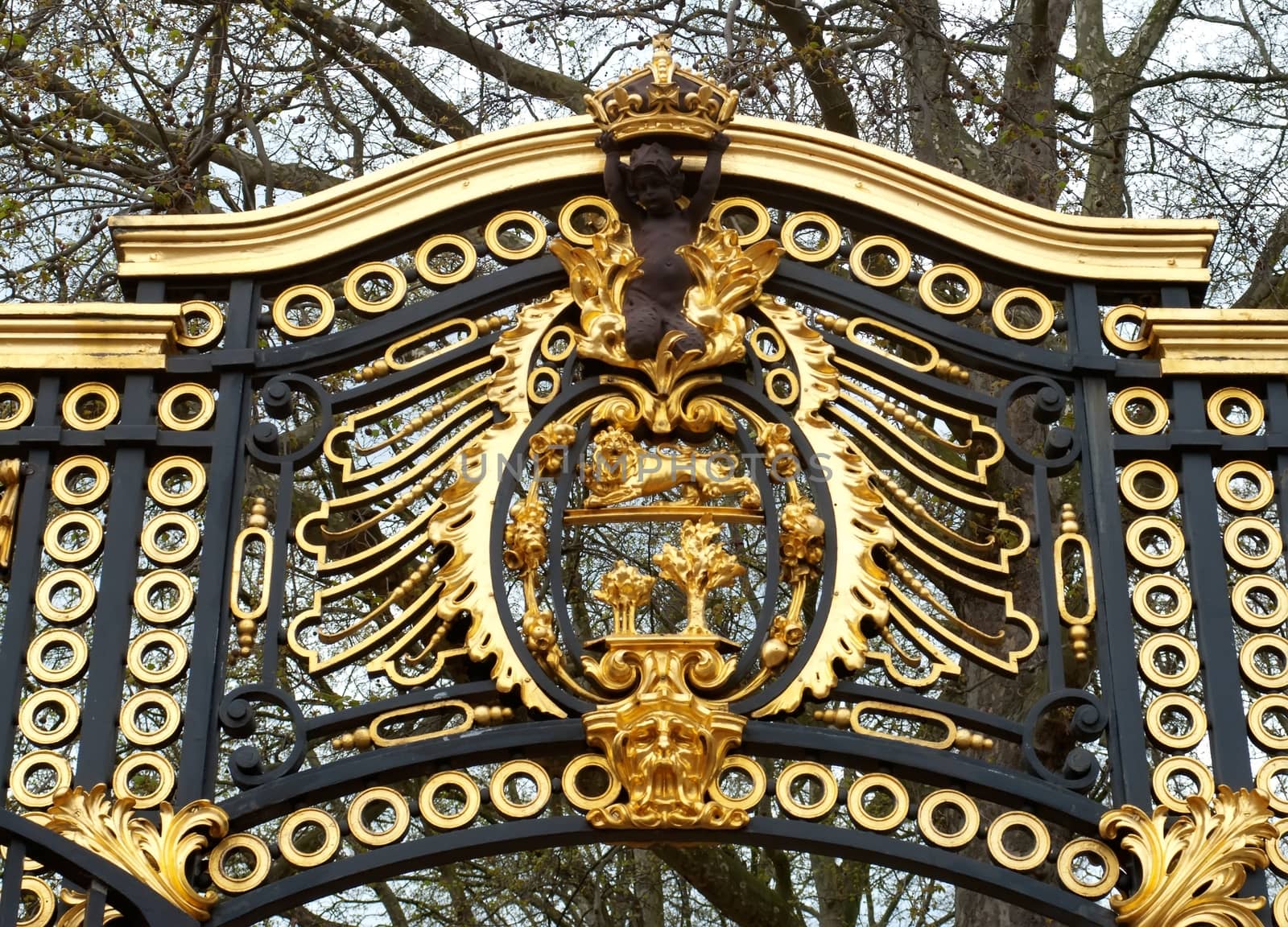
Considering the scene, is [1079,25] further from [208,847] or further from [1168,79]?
[208,847]

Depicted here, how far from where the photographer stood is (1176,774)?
4754 millimetres

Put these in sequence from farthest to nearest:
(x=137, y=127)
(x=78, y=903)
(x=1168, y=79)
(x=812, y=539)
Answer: (x=1168, y=79) < (x=137, y=127) < (x=812, y=539) < (x=78, y=903)

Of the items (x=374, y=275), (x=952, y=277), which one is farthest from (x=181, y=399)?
(x=952, y=277)

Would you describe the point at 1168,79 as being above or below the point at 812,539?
above

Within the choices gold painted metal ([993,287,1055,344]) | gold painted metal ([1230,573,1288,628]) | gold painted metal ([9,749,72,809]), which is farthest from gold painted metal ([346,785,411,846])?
gold painted metal ([1230,573,1288,628])

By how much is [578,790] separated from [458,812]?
0.88ft

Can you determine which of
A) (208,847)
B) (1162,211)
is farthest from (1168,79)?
(208,847)

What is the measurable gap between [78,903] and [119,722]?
41 centimetres

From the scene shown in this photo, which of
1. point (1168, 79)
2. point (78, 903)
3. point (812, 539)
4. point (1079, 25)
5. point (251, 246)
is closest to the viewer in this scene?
point (78, 903)

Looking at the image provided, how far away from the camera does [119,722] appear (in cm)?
481

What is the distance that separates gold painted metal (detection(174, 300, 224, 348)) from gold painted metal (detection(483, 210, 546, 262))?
69 centimetres

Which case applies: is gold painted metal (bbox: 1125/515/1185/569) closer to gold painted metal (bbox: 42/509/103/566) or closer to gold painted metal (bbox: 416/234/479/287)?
gold painted metal (bbox: 416/234/479/287)

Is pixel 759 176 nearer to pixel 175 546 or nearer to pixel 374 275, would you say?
pixel 374 275

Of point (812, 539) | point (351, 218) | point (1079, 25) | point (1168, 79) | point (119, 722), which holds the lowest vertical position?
point (119, 722)
